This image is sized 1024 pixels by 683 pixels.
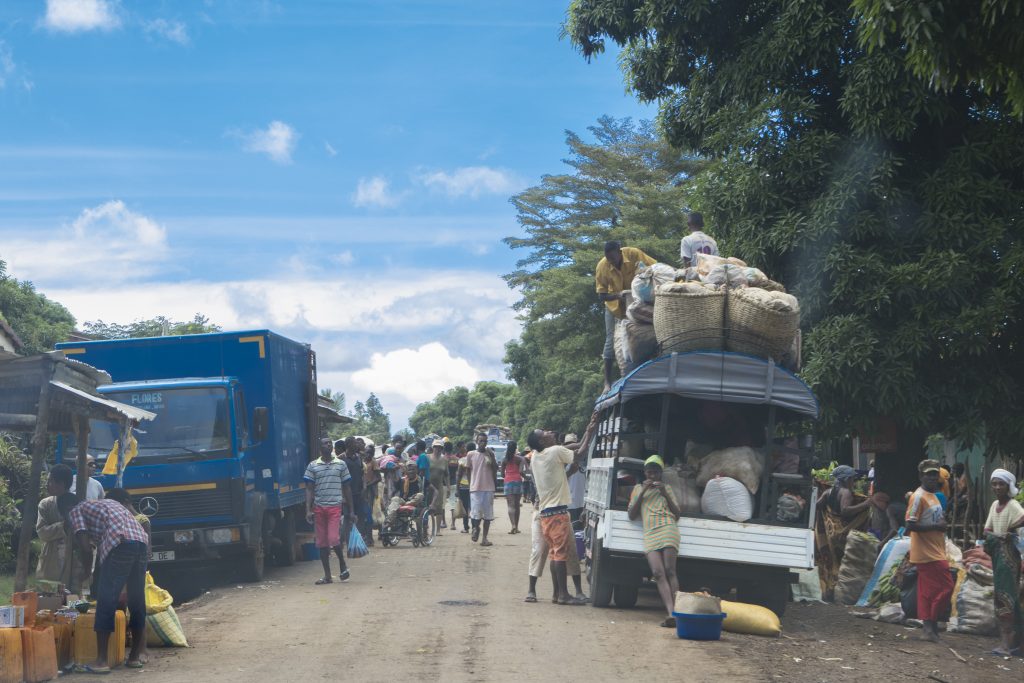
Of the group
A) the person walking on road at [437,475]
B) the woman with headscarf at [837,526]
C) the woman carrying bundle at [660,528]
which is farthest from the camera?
the person walking on road at [437,475]

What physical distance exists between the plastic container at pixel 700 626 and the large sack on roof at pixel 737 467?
1526mm

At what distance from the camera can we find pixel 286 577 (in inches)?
664

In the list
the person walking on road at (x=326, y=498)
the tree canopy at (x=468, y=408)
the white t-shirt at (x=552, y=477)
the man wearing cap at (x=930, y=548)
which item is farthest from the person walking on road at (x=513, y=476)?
the tree canopy at (x=468, y=408)

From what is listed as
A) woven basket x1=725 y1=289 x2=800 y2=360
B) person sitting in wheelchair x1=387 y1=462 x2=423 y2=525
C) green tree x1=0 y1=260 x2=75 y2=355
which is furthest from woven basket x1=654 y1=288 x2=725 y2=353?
green tree x1=0 y1=260 x2=75 y2=355

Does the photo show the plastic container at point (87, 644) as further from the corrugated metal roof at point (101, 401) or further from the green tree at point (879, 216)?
the green tree at point (879, 216)

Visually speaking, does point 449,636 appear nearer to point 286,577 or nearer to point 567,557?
point 567,557

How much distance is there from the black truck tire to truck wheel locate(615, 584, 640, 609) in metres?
7.03

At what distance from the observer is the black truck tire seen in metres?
18.2

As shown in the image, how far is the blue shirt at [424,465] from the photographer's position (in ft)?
78.5

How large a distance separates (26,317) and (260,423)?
24.7 metres

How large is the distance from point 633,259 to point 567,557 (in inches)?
156

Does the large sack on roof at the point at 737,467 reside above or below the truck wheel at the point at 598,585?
above

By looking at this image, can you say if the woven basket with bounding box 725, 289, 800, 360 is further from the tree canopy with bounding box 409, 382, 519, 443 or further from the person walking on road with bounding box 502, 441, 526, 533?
the tree canopy with bounding box 409, 382, 519, 443

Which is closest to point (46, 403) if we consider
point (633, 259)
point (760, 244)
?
point (633, 259)
